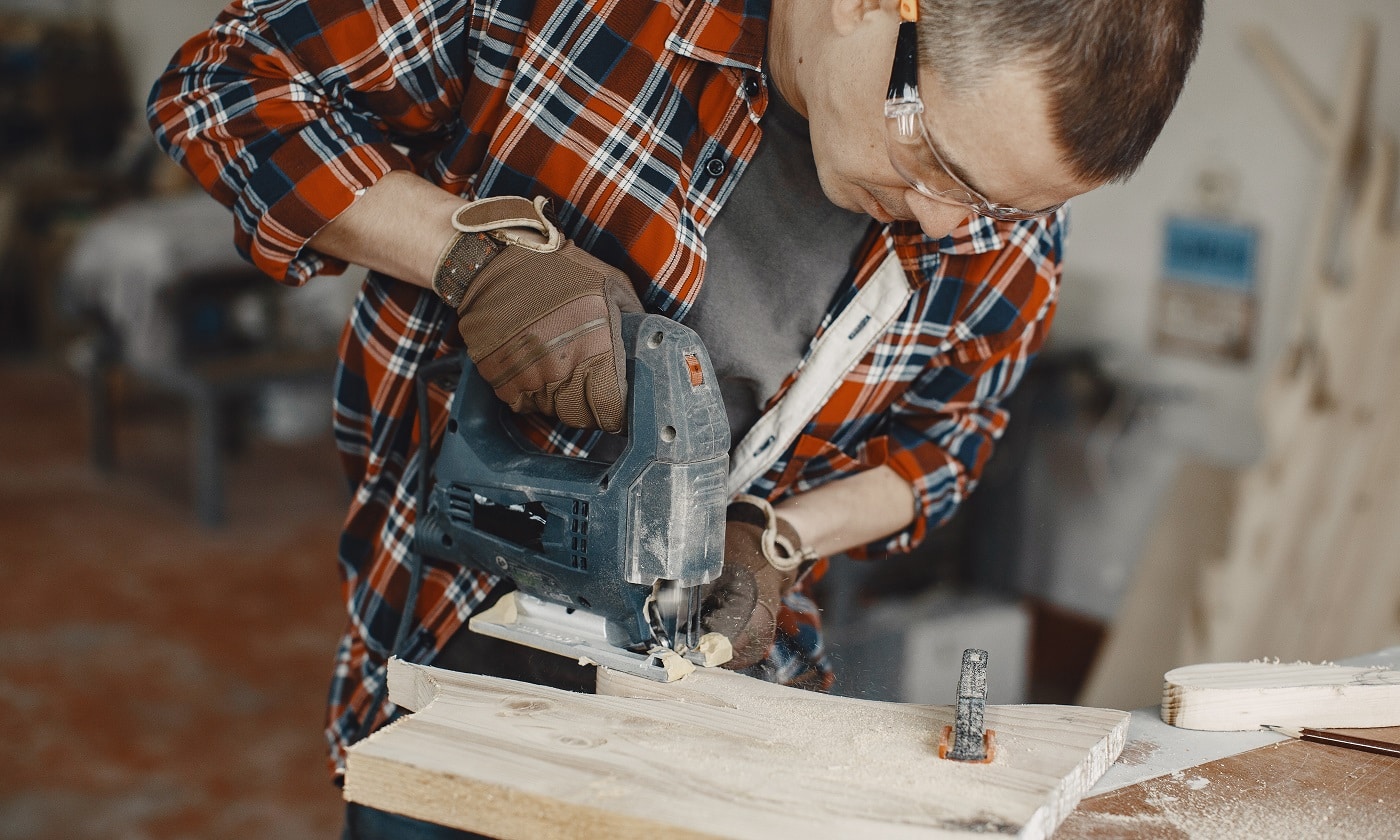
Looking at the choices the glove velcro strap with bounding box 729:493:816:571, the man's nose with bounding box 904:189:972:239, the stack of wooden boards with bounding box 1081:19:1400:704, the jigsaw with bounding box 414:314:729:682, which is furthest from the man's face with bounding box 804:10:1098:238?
the stack of wooden boards with bounding box 1081:19:1400:704

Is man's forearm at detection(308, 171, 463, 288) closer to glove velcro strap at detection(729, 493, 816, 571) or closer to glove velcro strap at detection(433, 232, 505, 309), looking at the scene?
glove velcro strap at detection(433, 232, 505, 309)

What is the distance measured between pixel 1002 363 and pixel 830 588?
6.26 ft

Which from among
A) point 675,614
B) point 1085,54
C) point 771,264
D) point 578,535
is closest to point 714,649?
point 675,614

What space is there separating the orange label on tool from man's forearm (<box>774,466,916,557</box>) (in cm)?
39

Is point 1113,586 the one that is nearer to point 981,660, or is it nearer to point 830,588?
point 830,588

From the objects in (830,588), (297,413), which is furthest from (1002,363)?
(297,413)

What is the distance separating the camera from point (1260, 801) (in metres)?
1.08

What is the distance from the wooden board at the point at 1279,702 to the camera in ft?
3.99

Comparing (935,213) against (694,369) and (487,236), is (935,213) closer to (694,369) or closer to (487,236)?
(694,369)

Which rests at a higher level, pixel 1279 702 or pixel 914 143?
pixel 914 143

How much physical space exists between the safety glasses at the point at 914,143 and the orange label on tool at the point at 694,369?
0.26m

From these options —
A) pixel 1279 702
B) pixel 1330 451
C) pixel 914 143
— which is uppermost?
pixel 914 143

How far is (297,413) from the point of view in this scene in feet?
18.5

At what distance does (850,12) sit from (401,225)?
1.54 ft
